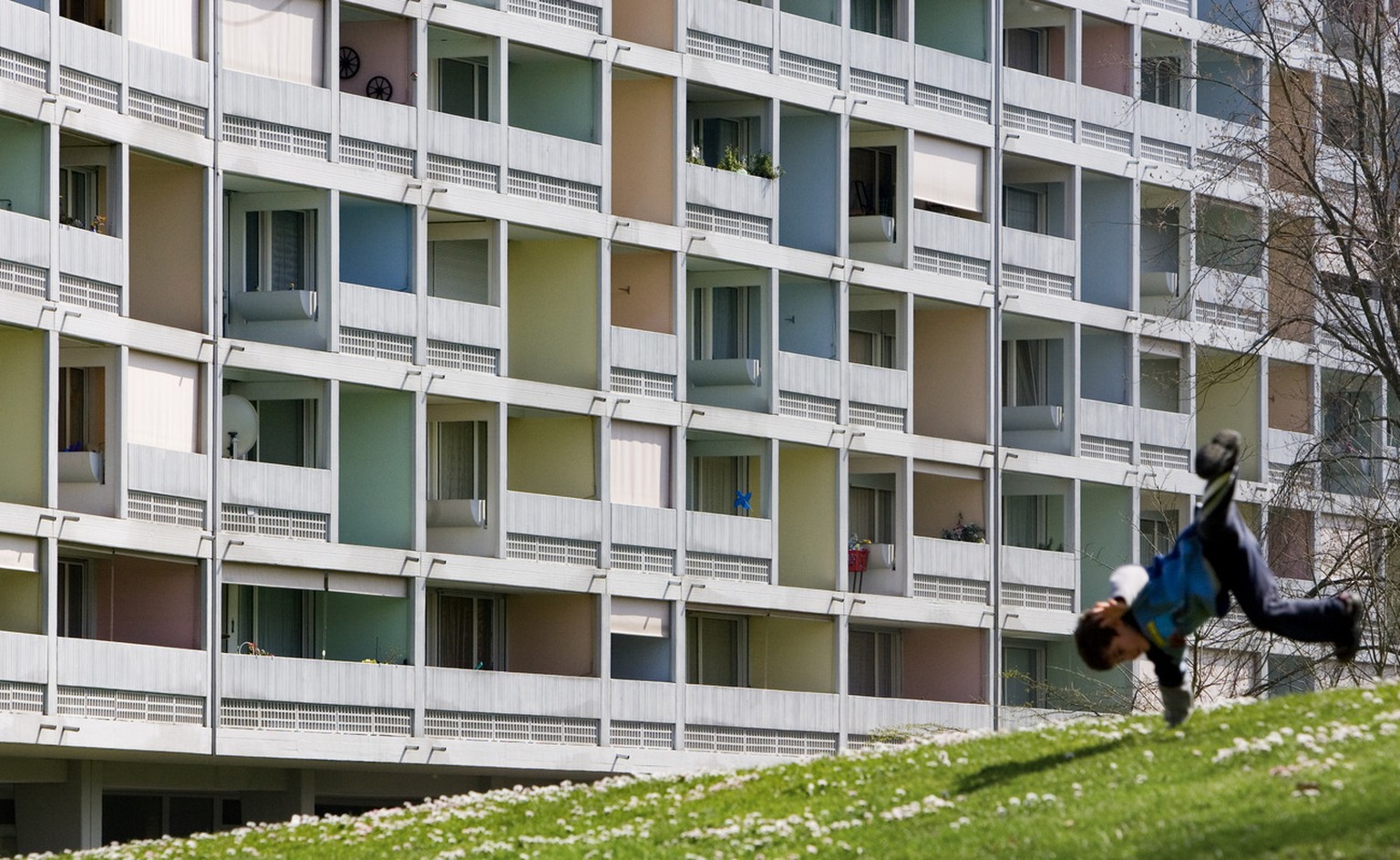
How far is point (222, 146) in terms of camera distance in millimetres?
41344

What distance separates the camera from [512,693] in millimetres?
45000

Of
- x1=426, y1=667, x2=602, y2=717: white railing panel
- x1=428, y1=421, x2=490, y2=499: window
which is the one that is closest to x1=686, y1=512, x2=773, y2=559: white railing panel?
x1=426, y1=667, x2=602, y2=717: white railing panel

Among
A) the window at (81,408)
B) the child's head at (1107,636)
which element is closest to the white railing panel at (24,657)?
the window at (81,408)

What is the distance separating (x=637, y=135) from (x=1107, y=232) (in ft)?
44.6

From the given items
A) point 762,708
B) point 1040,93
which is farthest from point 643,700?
point 1040,93

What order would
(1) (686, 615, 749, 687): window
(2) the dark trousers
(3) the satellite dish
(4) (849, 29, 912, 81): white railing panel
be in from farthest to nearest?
(4) (849, 29, 912, 81): white railing panel, (1) (686, 615, 749, 687): window, (3) the satellite dish, (2) the dark trousers

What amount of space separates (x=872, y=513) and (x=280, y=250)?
15.6 metres

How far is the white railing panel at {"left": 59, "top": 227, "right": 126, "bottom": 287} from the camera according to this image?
38.8m

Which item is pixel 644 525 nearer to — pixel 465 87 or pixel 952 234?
pixel 465 87

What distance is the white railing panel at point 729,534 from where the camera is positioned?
159 ft

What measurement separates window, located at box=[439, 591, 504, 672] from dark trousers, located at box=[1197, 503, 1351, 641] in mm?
27179

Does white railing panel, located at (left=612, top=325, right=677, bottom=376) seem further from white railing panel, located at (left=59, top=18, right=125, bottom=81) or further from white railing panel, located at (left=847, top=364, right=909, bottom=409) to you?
white railing panel, located at (left=59, top=18, right=125, bottom=81)

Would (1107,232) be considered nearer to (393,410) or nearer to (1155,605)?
(393,410)

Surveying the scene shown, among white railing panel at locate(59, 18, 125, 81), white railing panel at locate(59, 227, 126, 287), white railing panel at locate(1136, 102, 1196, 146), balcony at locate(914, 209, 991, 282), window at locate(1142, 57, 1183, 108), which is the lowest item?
white railing panel at locate(59, 227, 126, 287)
